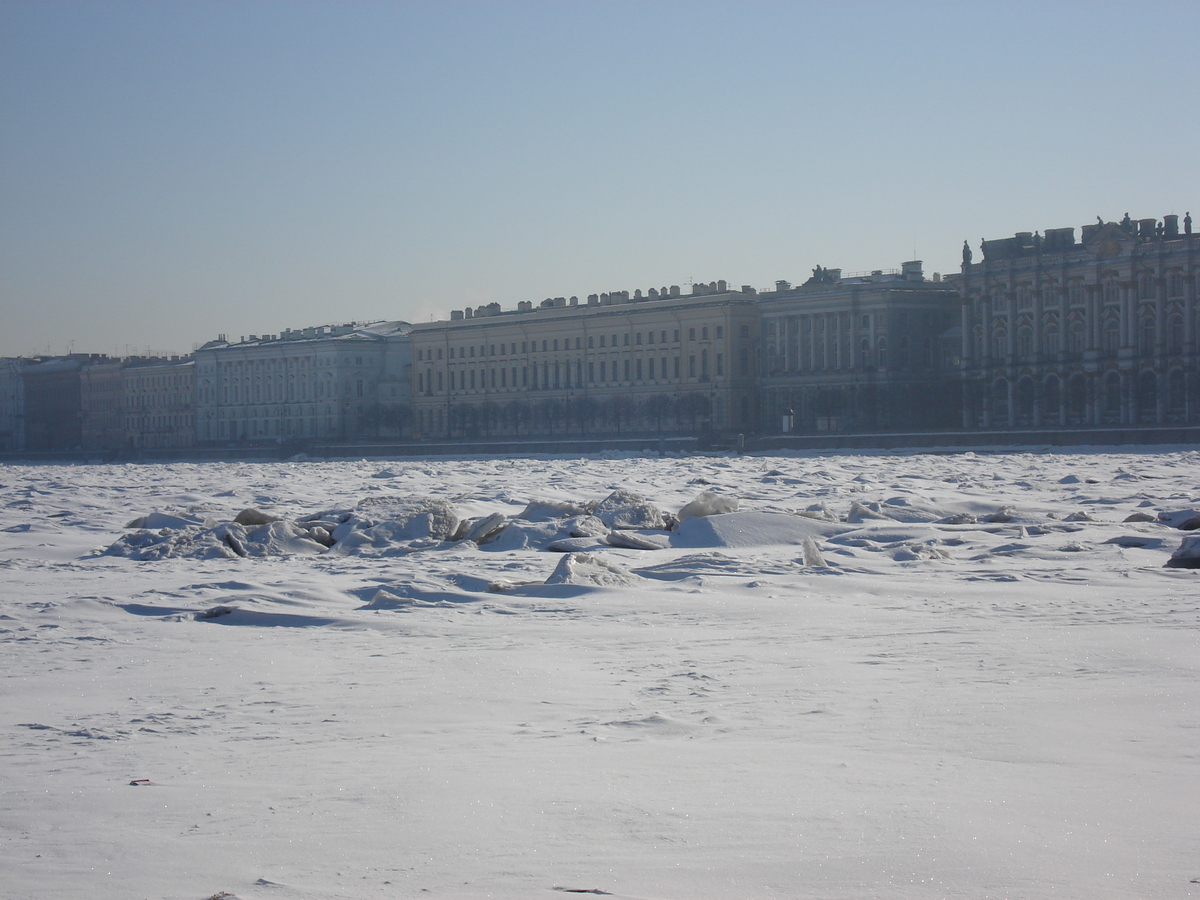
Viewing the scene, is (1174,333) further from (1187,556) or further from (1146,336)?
(1187,556)

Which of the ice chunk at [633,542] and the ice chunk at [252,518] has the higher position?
the ice chunk at [252,518]

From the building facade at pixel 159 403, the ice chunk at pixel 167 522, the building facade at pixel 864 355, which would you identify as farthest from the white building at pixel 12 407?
the ice chunk at pixel 167 522

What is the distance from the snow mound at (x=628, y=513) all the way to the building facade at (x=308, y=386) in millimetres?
76048

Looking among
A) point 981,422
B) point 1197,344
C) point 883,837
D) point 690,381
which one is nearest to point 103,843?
point 883,837

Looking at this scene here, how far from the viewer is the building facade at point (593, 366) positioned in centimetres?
7675

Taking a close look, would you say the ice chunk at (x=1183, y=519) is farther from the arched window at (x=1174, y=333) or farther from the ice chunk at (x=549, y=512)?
the arched window at (x=1174, y=333)

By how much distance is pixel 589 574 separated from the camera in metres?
10.4

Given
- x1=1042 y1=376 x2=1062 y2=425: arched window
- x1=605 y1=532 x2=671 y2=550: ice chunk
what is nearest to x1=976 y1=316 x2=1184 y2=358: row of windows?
x1=1042 y1=376 x2=1062 y2=425: arched window

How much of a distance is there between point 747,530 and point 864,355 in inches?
2369

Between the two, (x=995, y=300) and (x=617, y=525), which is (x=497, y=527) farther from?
(x=995, y=300)

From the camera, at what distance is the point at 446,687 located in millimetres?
6723

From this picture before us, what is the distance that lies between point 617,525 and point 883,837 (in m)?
10.1

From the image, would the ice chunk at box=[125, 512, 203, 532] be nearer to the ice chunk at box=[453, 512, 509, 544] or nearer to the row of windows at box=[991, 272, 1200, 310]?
the ice chunk at box=[453, 512, 509, 544]

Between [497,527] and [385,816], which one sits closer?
[385,816]
